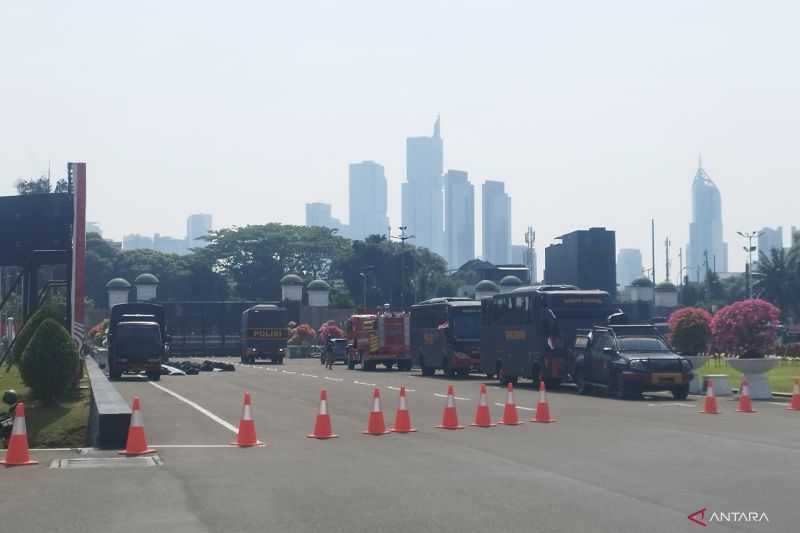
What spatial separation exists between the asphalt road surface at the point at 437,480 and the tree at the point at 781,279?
84824 mm

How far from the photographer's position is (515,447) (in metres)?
17.4

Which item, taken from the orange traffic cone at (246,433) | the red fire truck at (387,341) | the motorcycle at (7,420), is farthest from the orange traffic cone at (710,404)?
the red fire truck at (387,341)

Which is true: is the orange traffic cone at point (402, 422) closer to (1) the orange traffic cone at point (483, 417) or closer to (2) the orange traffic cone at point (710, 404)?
(1) the orange traffic cone at point (483, 417)

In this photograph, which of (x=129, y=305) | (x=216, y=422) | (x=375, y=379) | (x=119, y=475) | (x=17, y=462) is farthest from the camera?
(x=129, y=305)

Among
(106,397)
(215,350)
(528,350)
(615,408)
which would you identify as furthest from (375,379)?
(215,350)

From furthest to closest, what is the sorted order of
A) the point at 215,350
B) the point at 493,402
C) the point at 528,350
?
the point at 215,350 → the point at 528,350 → the point at 493,402

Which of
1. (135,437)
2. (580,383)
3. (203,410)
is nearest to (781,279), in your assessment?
(580,383)

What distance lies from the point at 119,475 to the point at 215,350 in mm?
72084

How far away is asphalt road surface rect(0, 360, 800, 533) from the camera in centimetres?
1084

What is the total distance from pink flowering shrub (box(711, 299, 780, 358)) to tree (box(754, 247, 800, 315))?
2944 inches

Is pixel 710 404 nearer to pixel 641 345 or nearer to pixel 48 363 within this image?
pixel 641 345

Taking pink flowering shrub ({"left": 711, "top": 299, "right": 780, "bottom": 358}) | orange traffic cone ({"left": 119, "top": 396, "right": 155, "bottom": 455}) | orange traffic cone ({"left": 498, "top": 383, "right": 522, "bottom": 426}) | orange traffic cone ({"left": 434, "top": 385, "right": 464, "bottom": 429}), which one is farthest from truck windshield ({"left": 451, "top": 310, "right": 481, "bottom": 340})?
orange traffic cone ({"left": 119, "top": 396, "right": 155, "bottom": 455})

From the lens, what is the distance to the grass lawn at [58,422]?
66.9 feet

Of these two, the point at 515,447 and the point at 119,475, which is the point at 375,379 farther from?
the point at 119,475
